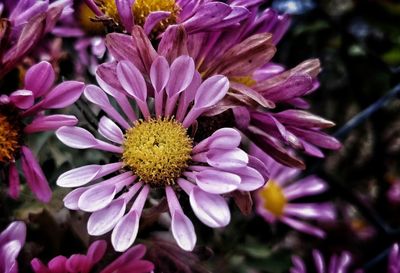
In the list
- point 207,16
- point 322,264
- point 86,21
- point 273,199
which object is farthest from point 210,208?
point 273,199

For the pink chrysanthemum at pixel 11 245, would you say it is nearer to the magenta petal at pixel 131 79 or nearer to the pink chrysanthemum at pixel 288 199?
the magenta petal at pixel 131 79

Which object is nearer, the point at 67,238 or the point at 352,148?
the point at 67,238

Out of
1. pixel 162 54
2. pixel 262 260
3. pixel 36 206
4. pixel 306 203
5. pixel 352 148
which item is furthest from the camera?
pixel 352 148

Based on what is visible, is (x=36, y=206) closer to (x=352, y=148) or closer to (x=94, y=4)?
(x=94, y=4)

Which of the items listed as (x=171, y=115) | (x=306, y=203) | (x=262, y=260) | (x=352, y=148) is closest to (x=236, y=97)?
(x=171, y=115)

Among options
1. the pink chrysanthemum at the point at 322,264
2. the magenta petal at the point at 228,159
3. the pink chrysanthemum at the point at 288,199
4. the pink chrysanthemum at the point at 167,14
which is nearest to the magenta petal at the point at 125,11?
the pink chrysanthemum at the point at 167,14

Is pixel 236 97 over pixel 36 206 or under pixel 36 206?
over

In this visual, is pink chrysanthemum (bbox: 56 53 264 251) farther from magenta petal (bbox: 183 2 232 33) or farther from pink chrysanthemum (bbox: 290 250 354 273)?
pink chrysanthemum (bbox: 290 250 354 273)
